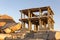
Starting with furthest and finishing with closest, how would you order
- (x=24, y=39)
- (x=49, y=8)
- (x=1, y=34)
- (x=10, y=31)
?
(x=49, y=8), (x=10, y=31), (x=1, y=34), (x=24, y=39)

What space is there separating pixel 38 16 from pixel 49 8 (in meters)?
4.06

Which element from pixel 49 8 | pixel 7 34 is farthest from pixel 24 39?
pixel 49 8

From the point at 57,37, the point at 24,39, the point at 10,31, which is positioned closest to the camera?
the point at 57,37

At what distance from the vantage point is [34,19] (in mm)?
44656

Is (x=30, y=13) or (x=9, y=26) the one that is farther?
(x=30, y=13)

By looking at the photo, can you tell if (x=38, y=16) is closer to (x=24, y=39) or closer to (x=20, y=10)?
(x=20, y=10)

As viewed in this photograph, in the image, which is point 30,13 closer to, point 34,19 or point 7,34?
point 34,19

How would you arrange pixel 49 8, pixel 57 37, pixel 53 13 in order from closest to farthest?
pixel 57 37 → pixel 49 8 → pixel 53 13

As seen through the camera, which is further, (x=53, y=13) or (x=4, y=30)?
(x=53, y=13)

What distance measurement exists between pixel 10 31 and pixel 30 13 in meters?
22.4

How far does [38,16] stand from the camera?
44594 millimetres

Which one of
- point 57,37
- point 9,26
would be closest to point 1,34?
point 9,26

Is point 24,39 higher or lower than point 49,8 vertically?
lower

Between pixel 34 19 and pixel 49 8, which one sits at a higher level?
pixel 49 8
